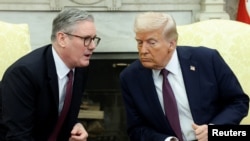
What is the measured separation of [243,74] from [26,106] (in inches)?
43.9

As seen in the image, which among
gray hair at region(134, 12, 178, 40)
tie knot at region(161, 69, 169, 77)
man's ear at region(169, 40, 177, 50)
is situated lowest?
tie knot at region(161, 69, 169, 77)

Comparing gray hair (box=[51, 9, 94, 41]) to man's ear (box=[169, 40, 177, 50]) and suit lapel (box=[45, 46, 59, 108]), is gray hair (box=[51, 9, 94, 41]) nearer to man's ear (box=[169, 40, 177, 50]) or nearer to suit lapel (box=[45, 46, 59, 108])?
suit lapel (box=[45, 46, 59, 108])

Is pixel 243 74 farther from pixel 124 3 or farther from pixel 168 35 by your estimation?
pixel 124 3

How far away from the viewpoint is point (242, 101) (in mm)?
2029

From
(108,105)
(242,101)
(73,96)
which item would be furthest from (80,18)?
(108,105)

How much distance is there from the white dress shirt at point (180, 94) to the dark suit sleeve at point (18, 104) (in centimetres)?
55

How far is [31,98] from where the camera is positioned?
72.7 inches

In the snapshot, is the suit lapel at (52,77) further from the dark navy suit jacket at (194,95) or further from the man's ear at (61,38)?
the dark navy suit jacket at (194,95)

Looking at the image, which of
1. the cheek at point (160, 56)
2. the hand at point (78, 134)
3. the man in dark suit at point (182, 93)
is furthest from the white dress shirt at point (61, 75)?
the cheek at point (160, 56)

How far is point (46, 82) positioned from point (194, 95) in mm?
618

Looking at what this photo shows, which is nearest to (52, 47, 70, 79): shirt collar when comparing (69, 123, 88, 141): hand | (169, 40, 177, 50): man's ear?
(69, 123, 88, 141): hand

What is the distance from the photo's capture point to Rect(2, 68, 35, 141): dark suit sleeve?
1.81 meters

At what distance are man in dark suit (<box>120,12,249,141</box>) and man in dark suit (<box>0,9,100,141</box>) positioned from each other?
0.24m

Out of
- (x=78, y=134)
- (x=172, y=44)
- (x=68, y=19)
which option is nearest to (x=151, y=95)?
(x=172, y=44)
